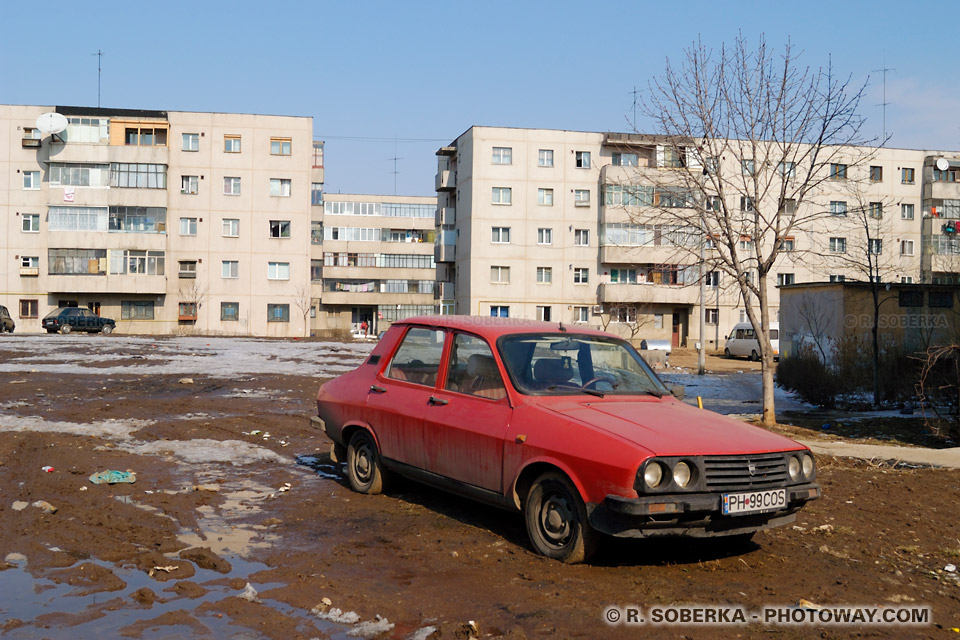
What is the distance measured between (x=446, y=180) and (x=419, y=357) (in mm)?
60955

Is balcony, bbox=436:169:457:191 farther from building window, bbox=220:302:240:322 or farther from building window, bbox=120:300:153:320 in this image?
building window, bbox=120:300:153:320

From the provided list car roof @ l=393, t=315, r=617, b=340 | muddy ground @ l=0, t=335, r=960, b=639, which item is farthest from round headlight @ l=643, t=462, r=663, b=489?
car roof @ l=393, t=315, r=617, b=340

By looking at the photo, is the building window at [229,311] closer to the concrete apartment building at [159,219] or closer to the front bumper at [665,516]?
the concrete apartment building at [159,219]

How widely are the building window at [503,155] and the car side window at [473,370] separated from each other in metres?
56.8

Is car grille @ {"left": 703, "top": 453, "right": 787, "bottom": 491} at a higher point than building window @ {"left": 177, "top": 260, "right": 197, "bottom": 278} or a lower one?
lower

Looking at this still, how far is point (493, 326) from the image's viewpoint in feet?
24.0

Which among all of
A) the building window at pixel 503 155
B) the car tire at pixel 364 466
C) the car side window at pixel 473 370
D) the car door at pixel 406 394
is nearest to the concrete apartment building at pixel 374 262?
the building window at pixel 503 155

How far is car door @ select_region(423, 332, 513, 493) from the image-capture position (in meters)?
6.54

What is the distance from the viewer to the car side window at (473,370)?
6820 mm

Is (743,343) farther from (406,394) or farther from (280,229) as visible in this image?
(406,394)

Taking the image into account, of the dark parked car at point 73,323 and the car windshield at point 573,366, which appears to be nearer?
the car windshield at point 573,366

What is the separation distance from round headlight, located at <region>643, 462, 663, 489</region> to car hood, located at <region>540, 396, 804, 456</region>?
0.29 feet

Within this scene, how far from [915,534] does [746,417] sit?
355 inches

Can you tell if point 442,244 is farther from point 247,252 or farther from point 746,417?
point 746,417
